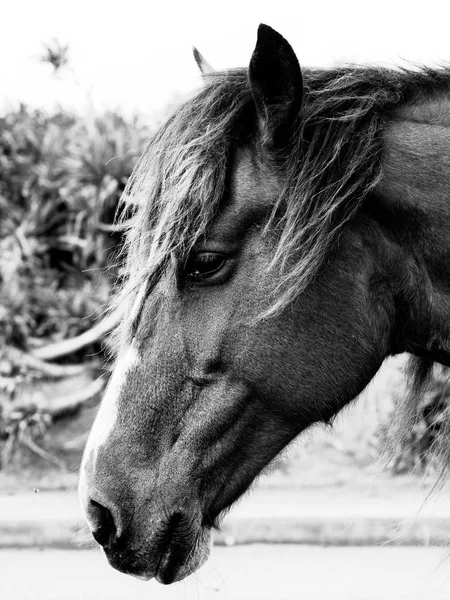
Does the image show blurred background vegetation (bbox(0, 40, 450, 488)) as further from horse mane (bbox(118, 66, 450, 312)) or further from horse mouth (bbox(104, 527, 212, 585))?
horse mouth (bbox(104, 527, 212, 585))

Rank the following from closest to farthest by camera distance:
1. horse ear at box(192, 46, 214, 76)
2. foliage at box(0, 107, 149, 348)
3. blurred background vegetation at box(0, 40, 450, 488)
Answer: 1. horse ear at box(192, 46, 214, 76)
2. blurred background vegetation at box(0, 40, 450, 488)
3. foliage at box(0, 107, 149, 348)

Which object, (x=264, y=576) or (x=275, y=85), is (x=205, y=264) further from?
(x=264, y=576)

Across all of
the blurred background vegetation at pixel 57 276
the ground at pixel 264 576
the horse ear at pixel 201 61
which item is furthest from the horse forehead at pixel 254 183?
the blurred background vegetation at pixel 57 276

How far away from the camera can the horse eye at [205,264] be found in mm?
2379

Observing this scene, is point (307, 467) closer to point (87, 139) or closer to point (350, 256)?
point (87, 139)

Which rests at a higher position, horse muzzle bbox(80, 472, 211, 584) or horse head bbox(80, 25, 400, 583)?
horse head bbox(80, 25, 400, 583)

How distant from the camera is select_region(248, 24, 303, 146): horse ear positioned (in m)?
2.27

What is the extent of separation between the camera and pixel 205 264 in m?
2.38

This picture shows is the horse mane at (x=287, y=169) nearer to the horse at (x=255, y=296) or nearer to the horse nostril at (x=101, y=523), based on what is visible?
the horse at (x=255, y=296)

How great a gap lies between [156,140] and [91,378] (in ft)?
19.3

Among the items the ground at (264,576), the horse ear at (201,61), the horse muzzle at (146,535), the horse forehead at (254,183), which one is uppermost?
the horse ear at (201,61)

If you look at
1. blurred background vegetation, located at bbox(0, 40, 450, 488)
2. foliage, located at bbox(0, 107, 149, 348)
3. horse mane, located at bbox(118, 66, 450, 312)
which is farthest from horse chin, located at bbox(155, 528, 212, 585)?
foliage, located at bbox(0, 107, 149, 348)

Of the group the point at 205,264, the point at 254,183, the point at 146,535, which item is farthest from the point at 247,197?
the point at 146,535

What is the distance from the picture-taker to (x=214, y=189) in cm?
238
